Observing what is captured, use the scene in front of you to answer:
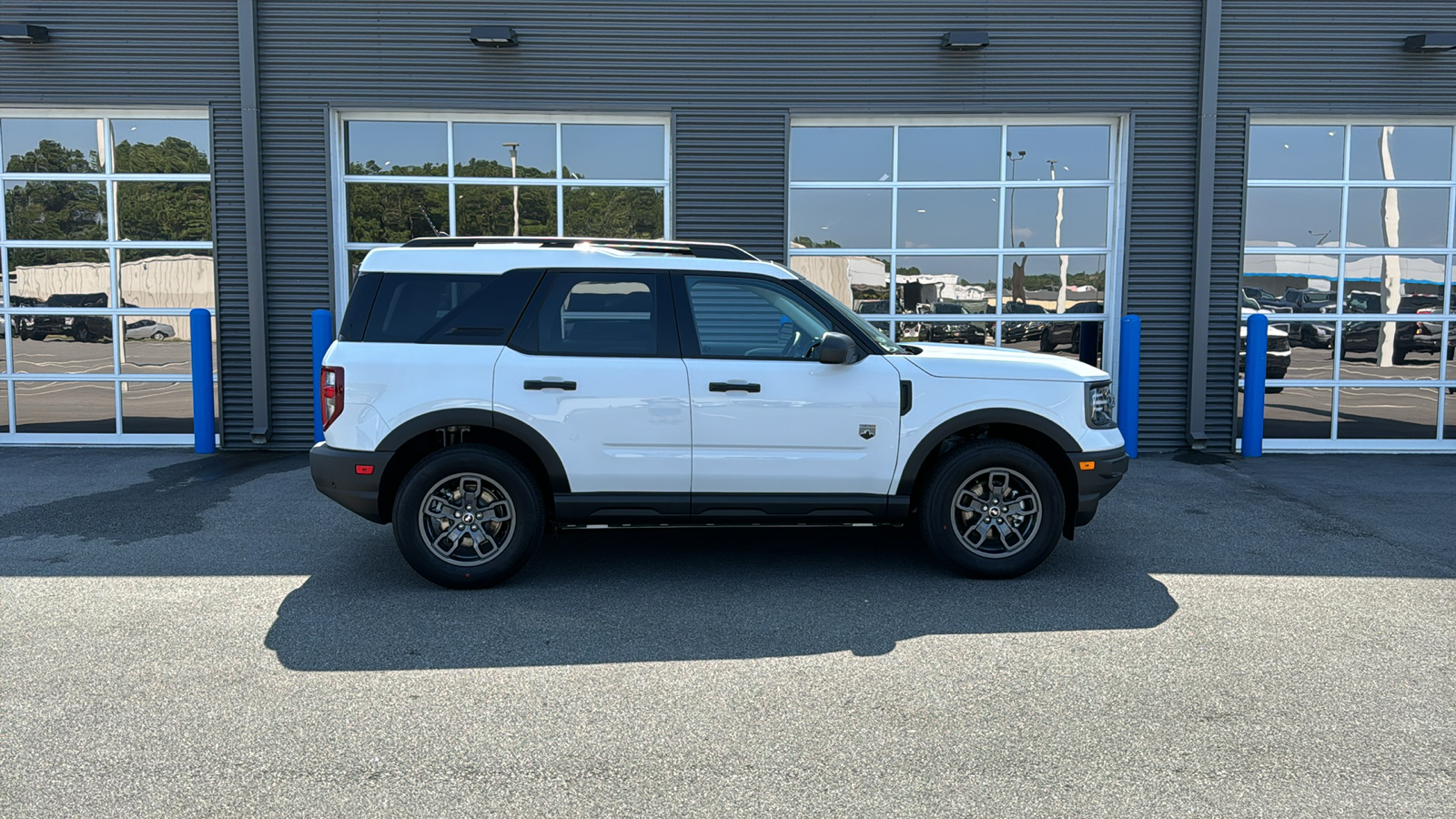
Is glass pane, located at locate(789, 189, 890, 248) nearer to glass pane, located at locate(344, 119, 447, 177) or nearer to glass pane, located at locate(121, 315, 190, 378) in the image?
glass pane, located at locate(344, 119, 447, 177)

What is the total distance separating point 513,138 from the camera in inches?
432

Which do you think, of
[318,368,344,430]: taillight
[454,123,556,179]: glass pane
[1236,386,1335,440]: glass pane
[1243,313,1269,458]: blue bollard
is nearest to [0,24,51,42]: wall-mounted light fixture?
[454,123,556,179]: glass pane

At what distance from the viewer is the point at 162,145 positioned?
10930 mm

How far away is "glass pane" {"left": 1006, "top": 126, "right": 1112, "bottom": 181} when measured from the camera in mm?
11000

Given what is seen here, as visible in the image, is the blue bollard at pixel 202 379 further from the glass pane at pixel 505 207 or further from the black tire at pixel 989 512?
the black tire at pixel 989 512

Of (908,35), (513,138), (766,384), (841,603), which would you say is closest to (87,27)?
(513,138)

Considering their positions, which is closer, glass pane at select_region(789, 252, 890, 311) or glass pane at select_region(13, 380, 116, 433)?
glass pane at select_region(789, 252, 890, 311)

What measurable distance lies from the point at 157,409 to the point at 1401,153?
12.8 meters

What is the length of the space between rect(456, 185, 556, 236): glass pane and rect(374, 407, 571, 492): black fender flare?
5.51 m

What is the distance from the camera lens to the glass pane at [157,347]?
11.1 meters

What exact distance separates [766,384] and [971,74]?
6199 mm

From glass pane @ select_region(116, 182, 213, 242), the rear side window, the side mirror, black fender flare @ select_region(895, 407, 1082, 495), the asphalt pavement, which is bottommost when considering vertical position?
the asphalt pavement

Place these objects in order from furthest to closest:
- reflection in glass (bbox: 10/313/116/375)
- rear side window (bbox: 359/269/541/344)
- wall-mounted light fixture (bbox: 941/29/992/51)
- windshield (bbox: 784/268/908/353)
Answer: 1. reflection in glass (bbox: 10/313/116/375)
2. wall-mounted light fixture (bbox: 941/29/992/51)
3. windshield (bbox: 784/268/908/353)
4. rear side window (bbox: 359/269/541/344)

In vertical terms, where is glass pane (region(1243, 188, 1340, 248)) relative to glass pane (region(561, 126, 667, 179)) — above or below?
below
